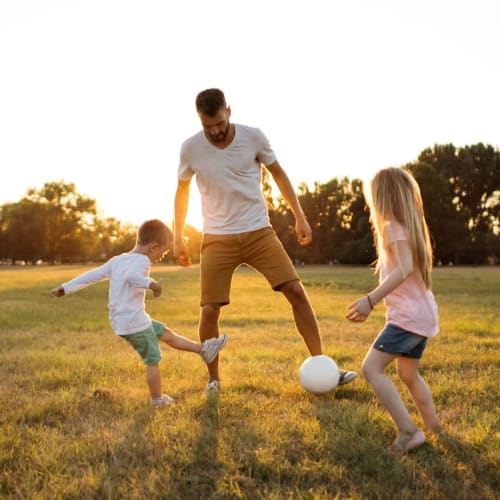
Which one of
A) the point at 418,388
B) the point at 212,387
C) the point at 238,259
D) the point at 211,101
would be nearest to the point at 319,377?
the point at 212,387

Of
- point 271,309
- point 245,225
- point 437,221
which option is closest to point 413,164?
point 437,221

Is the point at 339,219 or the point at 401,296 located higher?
the point at 339,219

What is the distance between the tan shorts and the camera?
5.12 m

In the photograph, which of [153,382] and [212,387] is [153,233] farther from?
[212,387]

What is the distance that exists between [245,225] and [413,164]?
6540 centimetres

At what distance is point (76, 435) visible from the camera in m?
3.95

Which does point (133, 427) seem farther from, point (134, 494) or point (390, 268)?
point (390, 268)

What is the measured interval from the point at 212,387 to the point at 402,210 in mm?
2555

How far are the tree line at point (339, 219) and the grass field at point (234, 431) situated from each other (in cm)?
3870

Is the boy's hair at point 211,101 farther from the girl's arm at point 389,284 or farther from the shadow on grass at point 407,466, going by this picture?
the shadow on grass at point 407,466

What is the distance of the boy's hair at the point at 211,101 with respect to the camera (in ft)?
15.2

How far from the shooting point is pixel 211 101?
15.2 ft

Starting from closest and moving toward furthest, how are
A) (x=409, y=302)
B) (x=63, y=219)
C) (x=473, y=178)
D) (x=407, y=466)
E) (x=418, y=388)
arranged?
(x=407, y=466)
(x=409, y=302)
(x=418, y=388)
(x=473, y=178)
(x=63, y=219)

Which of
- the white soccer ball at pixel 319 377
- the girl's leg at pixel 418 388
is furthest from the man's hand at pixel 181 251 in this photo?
the girl's leg at pixel 418 388
